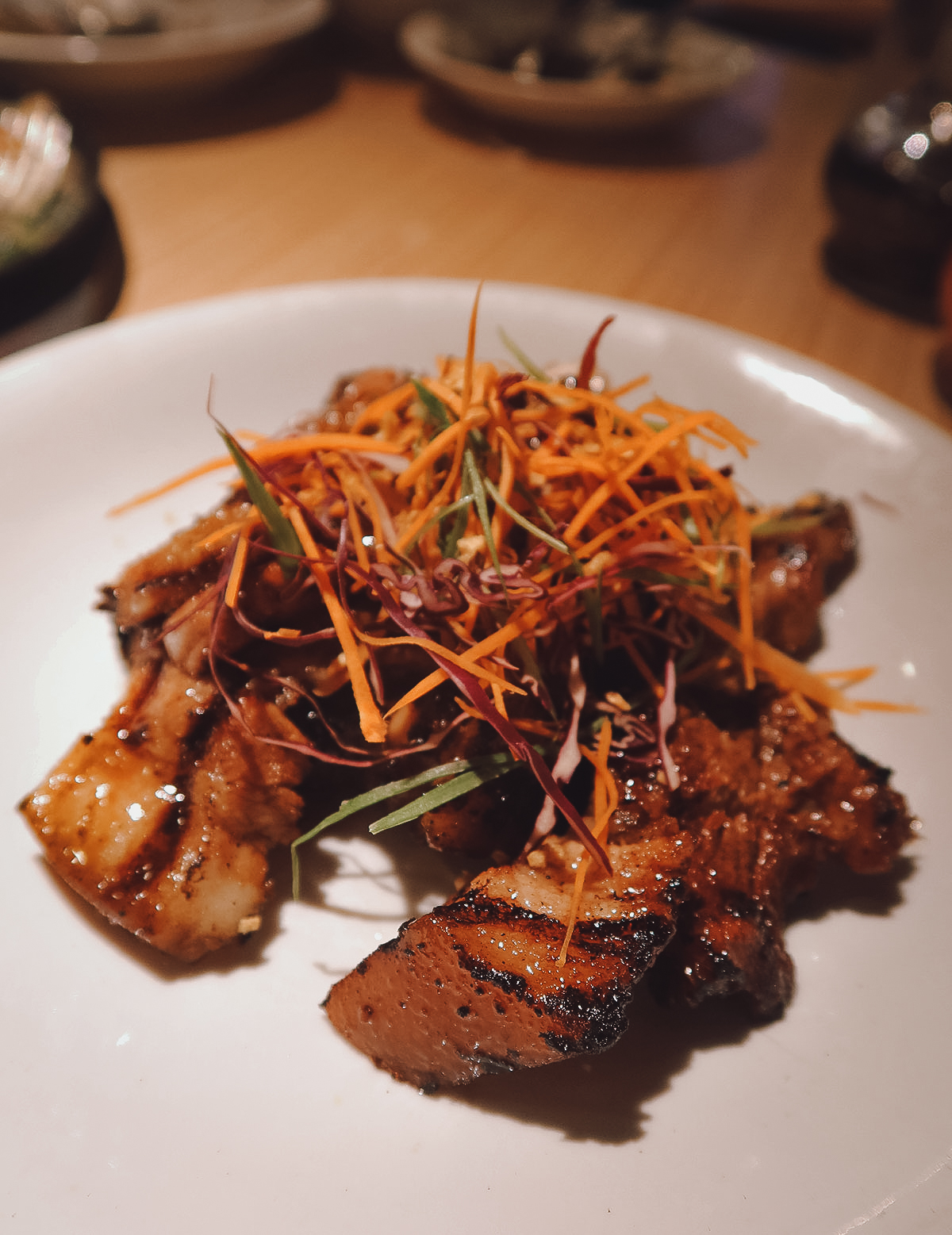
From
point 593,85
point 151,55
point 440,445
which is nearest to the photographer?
point 440,445

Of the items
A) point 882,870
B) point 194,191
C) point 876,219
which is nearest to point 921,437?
point 882,870

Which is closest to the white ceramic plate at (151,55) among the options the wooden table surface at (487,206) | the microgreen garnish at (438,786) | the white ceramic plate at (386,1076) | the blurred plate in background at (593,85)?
the wooden table surface at (487,206)

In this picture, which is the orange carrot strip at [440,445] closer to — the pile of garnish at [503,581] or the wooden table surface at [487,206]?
the pile of garnish at [503,581]

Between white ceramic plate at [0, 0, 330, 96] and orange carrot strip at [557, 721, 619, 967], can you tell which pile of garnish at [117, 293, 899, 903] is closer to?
orange carrot strip at [557, 721, 619, 967]

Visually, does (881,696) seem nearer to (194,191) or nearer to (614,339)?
(614,339)

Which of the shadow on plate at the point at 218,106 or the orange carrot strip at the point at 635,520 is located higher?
the orange carrot strip at the point at 635,520

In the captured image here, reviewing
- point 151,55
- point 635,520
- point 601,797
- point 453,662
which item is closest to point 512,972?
point 601,797

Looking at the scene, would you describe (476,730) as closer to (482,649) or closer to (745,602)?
(482,649)
